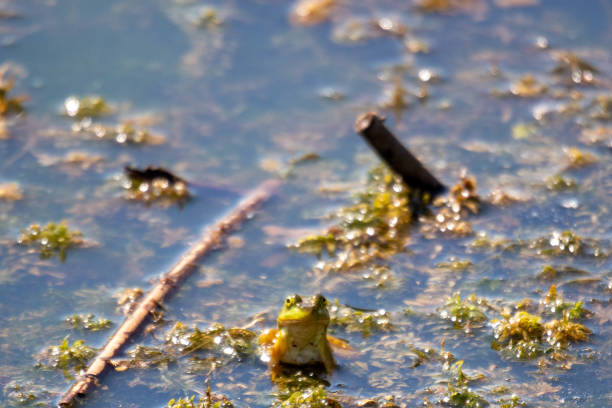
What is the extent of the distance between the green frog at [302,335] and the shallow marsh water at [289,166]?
141 mm

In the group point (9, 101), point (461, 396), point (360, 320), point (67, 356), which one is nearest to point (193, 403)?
point (67, 356)

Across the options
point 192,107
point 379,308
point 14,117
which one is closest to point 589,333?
point 379,308

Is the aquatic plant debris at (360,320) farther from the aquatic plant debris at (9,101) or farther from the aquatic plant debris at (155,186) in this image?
the aquatic plant debris at (9,101)

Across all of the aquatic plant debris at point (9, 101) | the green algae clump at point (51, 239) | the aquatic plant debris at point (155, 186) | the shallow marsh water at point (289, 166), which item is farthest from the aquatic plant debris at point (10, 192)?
the aquatic plant debris at point (9, 101)

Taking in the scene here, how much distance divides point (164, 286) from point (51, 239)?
42.0 inches

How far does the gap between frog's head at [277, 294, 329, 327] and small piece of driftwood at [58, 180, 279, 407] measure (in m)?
1.03

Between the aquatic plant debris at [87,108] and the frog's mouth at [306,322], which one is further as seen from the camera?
the aquatic plant debris at [87,108]

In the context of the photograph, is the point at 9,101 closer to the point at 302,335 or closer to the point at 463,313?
the point at 302,335

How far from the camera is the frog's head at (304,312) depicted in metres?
4.59

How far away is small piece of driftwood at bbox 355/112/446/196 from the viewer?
234 inches

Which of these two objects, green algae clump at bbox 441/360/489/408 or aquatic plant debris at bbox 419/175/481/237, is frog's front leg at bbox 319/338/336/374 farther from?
aquatic plant debris at bbox 419/175/481/237

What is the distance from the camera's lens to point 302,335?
469 cm

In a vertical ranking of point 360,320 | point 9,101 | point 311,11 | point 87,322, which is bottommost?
point 360,320

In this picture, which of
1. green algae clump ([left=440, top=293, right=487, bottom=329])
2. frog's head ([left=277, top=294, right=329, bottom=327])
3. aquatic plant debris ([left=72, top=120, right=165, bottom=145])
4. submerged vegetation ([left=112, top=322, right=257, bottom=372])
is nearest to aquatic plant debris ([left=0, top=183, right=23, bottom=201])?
aquatic plant debris ([left=72, top=120, right=165, bottom=145])
